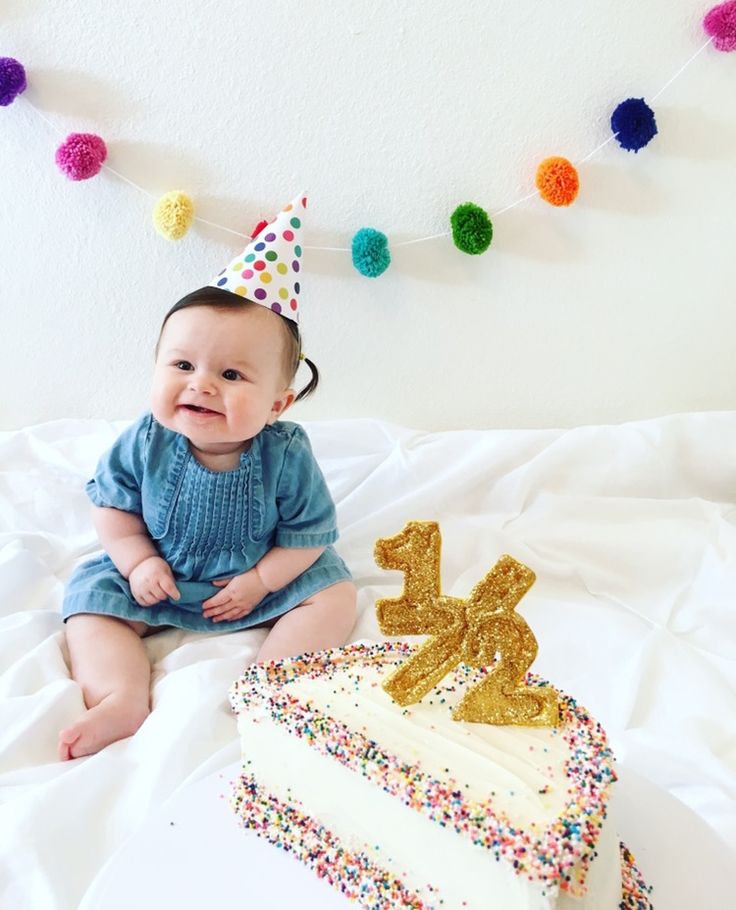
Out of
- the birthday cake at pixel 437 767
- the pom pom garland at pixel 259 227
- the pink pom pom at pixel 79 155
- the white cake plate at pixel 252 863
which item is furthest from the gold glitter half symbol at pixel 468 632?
the pink pom pom at pixel 79 155

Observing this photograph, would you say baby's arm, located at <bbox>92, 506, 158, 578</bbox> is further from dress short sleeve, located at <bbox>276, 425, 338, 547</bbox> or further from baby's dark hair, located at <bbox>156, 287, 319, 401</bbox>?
baby's dark hair, located at <bbox>156, 287, 319, 401</bbox>

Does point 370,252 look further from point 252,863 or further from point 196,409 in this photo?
point 252,863

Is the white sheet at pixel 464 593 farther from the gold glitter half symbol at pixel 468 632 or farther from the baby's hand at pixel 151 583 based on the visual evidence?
the gold glitter half symbol at pixel 468 632

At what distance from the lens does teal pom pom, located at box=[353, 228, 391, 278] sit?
1619mm

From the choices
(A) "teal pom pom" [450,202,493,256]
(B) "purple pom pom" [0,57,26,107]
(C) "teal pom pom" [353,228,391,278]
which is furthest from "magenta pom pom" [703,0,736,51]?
(B) "purple pom pom" [0,57,26,107]

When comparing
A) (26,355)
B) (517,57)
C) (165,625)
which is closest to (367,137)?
(517,57)

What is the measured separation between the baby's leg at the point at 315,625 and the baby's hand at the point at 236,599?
2.1 inches

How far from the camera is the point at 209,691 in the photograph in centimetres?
120

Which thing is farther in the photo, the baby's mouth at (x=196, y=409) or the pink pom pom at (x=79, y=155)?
the pink pom pom at (x=79, y=155)

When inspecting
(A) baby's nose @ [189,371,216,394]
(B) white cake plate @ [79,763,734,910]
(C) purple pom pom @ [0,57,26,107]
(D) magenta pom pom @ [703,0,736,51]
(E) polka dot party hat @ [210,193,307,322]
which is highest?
(D) magenta pom pom @ [703,0,736,51]

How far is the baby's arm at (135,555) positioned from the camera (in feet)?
4.46

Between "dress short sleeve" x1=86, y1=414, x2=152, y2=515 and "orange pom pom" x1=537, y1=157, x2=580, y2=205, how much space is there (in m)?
0.79

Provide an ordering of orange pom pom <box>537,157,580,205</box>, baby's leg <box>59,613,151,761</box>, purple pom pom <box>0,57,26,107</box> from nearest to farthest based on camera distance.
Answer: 1. baby's leg <box>59,613,151,761</box>
2. purple pom pom <box>0,57,26,107</box>
3. orange pom pom <box>537,157,580,205</box>

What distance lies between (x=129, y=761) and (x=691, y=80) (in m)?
1.43
